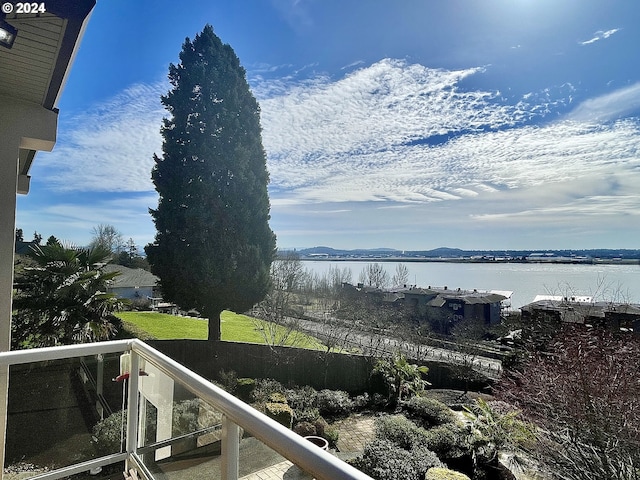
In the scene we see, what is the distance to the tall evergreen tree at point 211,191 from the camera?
30.7ft

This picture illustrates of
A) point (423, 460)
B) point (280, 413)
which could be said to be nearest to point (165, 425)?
point (423, 460)

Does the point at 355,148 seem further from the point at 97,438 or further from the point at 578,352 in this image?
the point at 97,438

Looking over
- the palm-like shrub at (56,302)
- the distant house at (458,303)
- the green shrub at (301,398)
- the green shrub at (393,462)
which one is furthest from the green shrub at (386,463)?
the distant house at (458,303)

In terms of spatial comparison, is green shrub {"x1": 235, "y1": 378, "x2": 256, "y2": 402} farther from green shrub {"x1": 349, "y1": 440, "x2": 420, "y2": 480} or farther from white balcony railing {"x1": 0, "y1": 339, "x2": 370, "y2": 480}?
white balcony railing {"x1": 0, "y1": 339, "x2": 370, "y2": 480}

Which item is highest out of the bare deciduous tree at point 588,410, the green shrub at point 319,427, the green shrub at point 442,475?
the bare deciduous tree at point 588,410

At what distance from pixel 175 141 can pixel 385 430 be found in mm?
8320

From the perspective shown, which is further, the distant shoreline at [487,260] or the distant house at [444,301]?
the distant house at [444,301]

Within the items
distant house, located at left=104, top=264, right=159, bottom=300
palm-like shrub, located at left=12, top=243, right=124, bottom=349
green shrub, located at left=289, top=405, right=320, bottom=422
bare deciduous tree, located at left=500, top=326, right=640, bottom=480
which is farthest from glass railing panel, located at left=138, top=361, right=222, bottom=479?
distant house, located at left=104, top=264, right=159, bottom=300

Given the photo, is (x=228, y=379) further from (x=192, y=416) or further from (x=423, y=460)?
(x=192, y=416)

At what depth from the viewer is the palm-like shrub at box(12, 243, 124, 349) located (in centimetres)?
621

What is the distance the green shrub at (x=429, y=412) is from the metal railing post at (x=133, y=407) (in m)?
6.82

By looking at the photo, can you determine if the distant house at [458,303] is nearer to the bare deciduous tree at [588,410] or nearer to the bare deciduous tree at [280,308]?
the bare deciduous tree at [280,308]

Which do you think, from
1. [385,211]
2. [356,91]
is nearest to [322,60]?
[356,91]

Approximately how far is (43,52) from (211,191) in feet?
26.7
